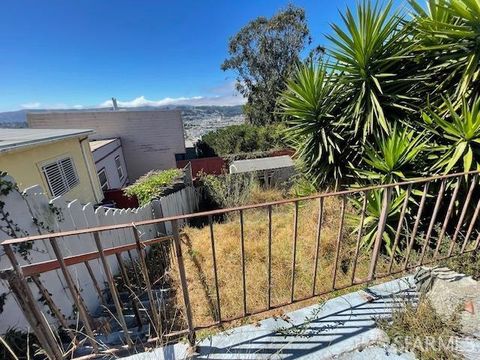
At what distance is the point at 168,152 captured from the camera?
14.8 metres

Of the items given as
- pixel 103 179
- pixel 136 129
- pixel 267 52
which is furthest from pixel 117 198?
pixel 267 52

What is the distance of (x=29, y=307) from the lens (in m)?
1.34

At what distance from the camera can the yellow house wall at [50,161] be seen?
17.4 feet

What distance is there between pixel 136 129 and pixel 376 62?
13028mm

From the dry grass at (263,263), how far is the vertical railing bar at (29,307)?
39.7 inches

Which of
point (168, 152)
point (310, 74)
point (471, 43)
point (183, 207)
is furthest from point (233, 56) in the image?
point (471, 43)

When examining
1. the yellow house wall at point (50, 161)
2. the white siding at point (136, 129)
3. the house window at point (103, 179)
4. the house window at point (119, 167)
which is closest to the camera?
the yellow house wall at point (50, 161)

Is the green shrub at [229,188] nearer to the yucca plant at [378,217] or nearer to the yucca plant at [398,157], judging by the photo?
the yucca plant at [378,217]

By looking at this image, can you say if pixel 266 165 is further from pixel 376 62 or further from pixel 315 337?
pixel 315 337

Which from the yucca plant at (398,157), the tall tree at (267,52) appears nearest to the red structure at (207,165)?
the tall tree at (267,52)

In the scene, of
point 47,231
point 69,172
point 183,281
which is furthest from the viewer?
point 69,172

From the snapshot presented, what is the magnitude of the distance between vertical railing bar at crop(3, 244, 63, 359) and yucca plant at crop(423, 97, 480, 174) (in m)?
3.80

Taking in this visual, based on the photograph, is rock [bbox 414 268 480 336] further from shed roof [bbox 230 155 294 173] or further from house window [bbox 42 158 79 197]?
shed roof [bbox 230 155 294 173]

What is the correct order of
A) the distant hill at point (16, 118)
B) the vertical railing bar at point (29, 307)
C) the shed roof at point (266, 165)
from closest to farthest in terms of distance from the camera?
the vertical railing bar at point (29, 307) < the shed roof at point (266, 165) < the distant hill at point (16, 118)
